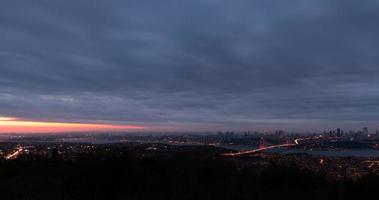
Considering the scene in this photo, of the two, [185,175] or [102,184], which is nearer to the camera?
[102,184]

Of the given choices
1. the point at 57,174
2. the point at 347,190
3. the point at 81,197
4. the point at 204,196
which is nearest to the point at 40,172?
the point at 57,174

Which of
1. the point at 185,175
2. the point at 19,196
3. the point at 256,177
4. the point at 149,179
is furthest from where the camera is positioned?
the point at 256,177

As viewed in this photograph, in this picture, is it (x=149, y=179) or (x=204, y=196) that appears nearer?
(x=204, y=196)

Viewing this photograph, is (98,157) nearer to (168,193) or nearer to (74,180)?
(74,180)

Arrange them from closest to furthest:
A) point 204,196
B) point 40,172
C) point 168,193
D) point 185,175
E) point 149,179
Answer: point 204,196
point 168,193
point 149,179
point 185,175
point 40,172

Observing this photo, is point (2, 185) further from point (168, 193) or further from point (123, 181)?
point (168, 193)

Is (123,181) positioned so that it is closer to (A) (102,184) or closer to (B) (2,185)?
(A) (102,184)

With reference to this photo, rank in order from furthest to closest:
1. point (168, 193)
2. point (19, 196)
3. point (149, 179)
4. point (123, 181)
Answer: point (149, 179) → point (123, 181) → point (168, 193) → point (19, 196)

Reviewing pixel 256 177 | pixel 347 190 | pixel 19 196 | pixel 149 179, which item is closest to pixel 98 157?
pixel 149 179

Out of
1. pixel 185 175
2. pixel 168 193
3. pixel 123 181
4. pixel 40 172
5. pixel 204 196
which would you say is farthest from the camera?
pixel 40 172
